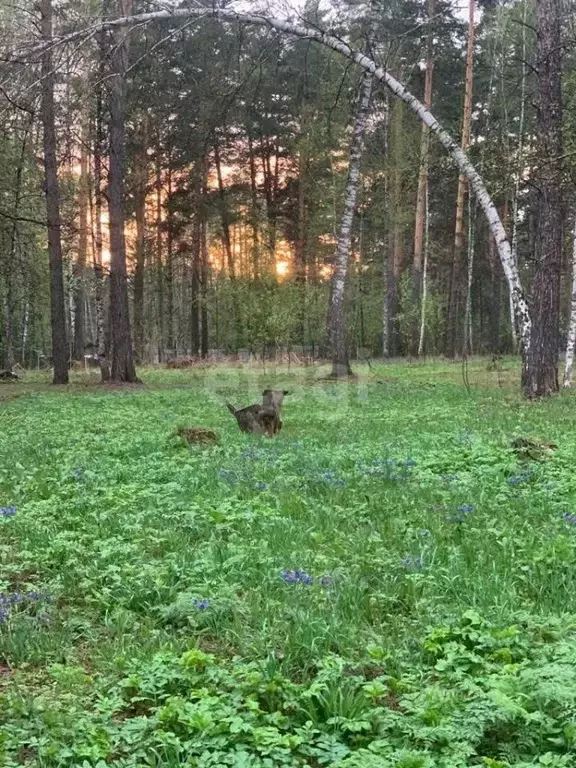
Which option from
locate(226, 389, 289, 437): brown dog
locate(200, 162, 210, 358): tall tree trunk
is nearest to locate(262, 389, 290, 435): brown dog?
locate(226, 389, 289, 437): brown dog

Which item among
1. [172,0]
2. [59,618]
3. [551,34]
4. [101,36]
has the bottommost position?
[59,618]

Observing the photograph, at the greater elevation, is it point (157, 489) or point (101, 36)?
point (101, 36)

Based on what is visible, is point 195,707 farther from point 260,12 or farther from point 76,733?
point 260,12

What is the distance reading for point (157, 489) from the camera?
285 inches

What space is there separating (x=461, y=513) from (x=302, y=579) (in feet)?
6.84

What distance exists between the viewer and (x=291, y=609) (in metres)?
3.97

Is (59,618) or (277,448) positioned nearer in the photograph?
(59,618)

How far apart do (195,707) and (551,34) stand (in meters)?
14.8

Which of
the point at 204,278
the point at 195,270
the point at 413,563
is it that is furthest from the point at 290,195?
the point at 413,563

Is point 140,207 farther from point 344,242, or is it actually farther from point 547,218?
point 547,218

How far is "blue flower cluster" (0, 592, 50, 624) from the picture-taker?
4.07 meters

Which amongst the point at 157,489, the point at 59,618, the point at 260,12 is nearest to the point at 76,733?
the point at 59,618

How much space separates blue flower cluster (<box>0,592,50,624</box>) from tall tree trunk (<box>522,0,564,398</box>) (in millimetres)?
12253

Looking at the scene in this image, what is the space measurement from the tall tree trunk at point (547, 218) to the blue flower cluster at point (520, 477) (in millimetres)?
7802
